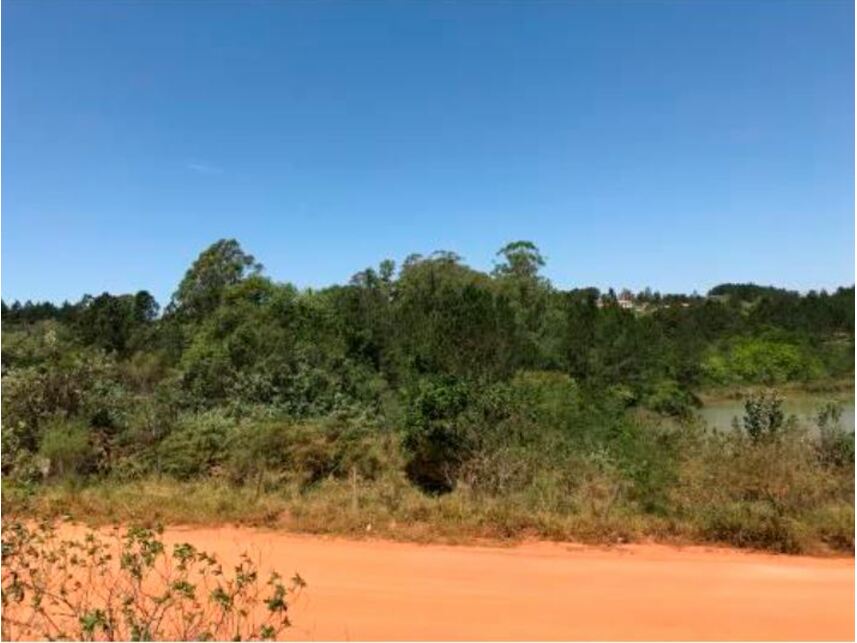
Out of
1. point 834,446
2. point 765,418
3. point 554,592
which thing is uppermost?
point 765,418

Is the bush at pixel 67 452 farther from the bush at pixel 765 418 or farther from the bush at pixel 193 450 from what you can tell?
the bush at pixel 765 418

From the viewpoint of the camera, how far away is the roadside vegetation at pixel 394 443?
764cm

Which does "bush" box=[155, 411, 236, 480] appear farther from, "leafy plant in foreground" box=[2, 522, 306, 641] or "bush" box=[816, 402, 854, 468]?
"bush" box=[816, 402, 854, 468]

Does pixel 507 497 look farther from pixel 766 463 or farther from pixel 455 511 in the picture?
pixel 766 463

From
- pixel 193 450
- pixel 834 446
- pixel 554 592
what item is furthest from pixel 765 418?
pixel 193 450

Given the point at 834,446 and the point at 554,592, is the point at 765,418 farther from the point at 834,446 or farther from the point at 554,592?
the point at 554,592

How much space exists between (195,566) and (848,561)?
552 cm

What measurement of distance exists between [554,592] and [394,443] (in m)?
6.57

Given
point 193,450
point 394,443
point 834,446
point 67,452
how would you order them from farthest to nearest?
point 394,443 → point 193,450 → point 67,452 → point 834,446

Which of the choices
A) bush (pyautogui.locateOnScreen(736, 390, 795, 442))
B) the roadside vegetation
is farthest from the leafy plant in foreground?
bush (pyautogui.locateOnScreen(736, 390, 795, 442))

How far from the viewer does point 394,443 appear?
11.9 meters

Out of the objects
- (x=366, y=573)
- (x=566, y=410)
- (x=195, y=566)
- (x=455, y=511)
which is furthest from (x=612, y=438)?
(x=195, y=566)

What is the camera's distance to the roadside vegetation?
7.64 m

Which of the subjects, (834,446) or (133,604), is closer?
(133,604)
